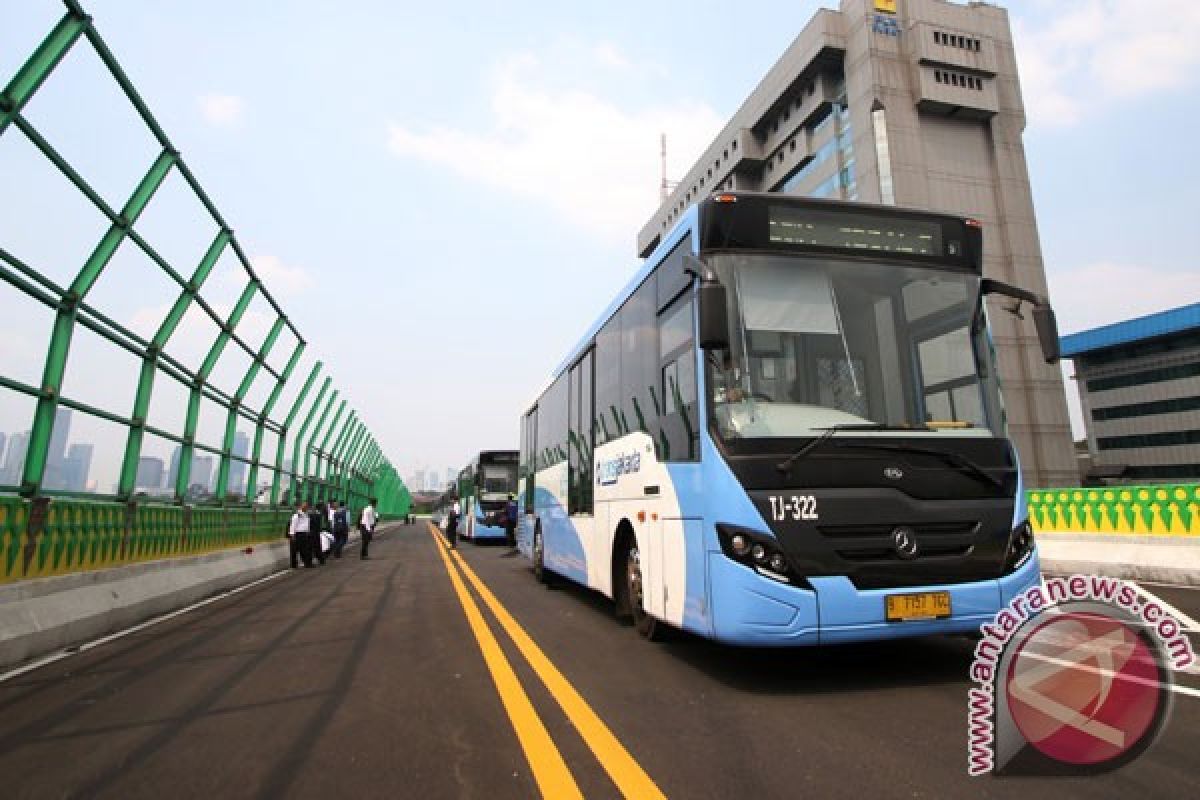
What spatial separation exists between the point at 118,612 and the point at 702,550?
671cm

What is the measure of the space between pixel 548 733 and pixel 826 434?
2436 mm

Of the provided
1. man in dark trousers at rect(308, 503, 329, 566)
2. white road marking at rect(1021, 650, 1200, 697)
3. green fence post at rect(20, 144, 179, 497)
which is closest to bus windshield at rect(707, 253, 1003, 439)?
white road marking at rect(1021, 650, 1200, 697)

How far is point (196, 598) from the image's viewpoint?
A: 9.76 metres

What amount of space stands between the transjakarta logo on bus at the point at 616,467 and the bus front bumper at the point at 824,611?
78.5 inches

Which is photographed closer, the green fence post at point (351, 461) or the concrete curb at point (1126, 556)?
the concrete curb at point (1126, 556)

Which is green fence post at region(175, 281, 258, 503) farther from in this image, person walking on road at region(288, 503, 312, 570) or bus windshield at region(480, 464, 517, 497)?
bus windshield at region(480, 464, 517, 497)

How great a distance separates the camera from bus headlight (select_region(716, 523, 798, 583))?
4047mm

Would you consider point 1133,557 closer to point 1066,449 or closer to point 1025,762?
point 1025,762

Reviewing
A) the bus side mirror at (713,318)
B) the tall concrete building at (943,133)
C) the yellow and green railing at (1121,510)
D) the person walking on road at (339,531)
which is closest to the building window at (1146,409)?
the tall concrete building at (943,133)

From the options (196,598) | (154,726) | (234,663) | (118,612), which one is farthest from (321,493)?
(154,726)

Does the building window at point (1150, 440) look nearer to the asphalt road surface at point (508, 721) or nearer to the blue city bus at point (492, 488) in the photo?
the blue city bus at point (492, 488)

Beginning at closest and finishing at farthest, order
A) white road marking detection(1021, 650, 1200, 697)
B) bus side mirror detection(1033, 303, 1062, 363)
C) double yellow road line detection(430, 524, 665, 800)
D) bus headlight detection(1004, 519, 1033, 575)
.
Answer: double yellow road line detection(430, 524, 665, 800) < white road marking detection(1021, 650, 1200, 697) < bus headlight detection(1004, 519, 1033, 575) < bus side mirror detection(1033, 303, 1062, 363)

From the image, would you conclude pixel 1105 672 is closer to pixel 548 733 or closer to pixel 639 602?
pixel 639 602

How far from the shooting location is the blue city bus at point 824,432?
4.09 m
